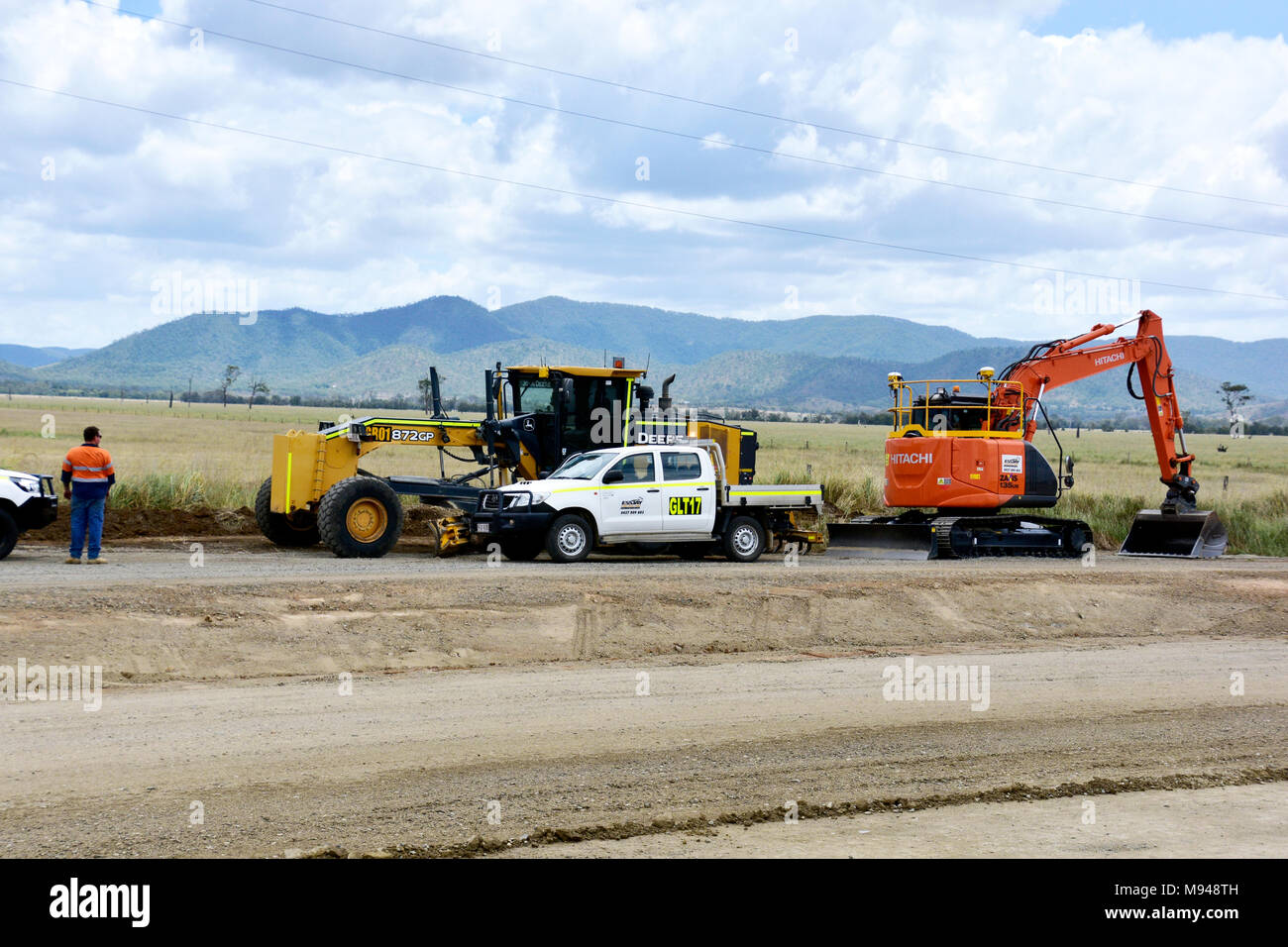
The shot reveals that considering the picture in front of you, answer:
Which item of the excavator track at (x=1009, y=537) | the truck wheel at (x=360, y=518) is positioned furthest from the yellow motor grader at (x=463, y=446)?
the excavator track at (x=1009, y=537)

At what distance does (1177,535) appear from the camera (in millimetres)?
24969

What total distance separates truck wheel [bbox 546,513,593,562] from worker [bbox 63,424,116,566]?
648 cm

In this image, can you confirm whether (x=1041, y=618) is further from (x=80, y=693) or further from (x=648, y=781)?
(x=80, y=693)

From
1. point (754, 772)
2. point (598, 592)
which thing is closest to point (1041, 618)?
point (598, 592)

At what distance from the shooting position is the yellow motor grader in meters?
20.0

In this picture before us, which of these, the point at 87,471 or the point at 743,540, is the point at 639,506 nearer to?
the point at 743,540

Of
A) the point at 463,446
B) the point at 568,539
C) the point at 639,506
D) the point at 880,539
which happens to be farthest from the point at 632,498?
the point at 880,539

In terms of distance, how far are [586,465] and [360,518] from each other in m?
3.70

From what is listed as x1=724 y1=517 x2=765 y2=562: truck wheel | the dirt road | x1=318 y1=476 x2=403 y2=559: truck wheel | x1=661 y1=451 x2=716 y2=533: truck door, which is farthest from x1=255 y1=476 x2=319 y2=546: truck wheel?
x1=724 y1=517 x2=765 y2=562: truck wheel

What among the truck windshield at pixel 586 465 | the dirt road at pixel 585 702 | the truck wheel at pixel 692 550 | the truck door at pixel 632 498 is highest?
the truck windshield at pixel 586 465

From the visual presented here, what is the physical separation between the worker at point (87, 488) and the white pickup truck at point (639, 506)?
5.37 m

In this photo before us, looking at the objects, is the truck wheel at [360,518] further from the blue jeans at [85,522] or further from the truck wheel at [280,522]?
the blue jeans at [85,522]

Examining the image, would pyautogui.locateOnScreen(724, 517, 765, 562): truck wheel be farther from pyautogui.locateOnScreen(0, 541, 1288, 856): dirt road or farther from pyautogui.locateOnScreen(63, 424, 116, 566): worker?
pyautogui.locateOnScreen(63, 424, 116, 566): worker

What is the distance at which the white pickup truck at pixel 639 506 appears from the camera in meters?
19.9
